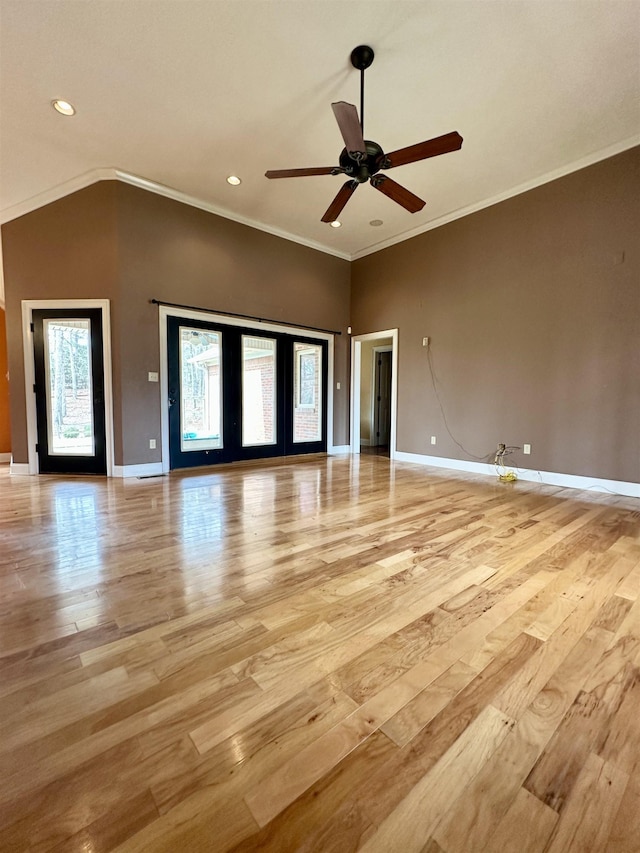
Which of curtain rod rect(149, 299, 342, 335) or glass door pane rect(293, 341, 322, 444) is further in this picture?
glass door pane rect(293, 341, 322, 444)

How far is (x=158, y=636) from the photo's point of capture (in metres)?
1.47

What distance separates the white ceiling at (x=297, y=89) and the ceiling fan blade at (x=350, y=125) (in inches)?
30.9

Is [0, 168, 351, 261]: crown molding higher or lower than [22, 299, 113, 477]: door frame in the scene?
higher

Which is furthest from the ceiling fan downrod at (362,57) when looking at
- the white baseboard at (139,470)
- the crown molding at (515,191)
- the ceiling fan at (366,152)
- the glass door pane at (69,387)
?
the white baseboard at (139,470)

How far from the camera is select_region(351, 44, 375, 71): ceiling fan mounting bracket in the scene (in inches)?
104

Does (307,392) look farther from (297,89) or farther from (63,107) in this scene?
(63,107)

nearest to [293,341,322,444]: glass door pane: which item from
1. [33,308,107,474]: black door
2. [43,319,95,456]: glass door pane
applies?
[33,308,107,474]: black door

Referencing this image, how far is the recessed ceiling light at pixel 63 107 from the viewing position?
3.14 metres

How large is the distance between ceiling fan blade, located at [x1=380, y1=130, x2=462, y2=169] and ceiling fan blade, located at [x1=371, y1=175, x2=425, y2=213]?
0.42 ft

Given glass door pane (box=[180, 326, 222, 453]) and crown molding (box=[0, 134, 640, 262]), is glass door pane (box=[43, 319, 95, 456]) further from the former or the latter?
crown molding (box=[0, 134, 640, 262])

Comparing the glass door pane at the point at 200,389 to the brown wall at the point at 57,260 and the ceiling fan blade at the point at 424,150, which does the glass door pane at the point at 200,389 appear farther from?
the ceiling fan blade at the point at 424,150

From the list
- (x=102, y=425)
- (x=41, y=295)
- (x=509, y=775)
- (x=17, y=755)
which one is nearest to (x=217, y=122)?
(x=41, y=295)

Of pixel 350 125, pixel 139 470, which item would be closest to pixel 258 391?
pixel 139 470

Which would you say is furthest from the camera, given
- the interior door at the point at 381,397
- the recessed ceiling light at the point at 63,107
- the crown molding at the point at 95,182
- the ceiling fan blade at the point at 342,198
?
the interior door at the point at 381,397
